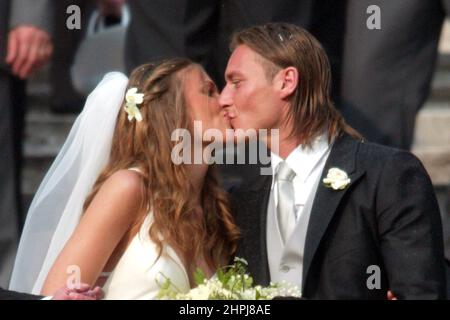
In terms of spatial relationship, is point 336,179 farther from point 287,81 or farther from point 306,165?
point 287,81

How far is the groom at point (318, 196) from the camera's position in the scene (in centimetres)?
482

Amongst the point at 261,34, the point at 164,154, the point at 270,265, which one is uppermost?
the point at 261,34

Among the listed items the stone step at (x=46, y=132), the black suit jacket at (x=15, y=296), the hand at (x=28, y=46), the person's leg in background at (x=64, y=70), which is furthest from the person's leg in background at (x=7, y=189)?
the black suit jacket at (x=15, y=296)

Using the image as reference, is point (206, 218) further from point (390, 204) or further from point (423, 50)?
point (423, 50)

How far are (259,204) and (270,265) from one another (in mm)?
252

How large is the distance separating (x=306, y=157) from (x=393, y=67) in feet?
→ 3.25

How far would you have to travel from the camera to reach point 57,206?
532 cm

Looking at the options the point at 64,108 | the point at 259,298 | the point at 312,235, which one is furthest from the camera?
the point at 64,108

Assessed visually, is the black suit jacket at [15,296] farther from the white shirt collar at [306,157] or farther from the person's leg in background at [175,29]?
the person's leg in background at [175,29]

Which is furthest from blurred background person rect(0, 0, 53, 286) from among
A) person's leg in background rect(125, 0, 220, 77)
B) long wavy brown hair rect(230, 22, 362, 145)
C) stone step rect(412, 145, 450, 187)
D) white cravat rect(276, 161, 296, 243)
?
stone step rect(412, 145, 450, 187)

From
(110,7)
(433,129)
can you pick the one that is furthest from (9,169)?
(433,129)

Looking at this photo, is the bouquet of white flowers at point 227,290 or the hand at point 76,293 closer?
the bouquet of white flowers at point 227,290

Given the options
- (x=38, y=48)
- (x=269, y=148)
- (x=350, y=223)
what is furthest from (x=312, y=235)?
(x=38, y=48)

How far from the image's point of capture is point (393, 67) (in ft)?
19.5
